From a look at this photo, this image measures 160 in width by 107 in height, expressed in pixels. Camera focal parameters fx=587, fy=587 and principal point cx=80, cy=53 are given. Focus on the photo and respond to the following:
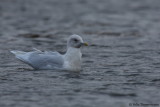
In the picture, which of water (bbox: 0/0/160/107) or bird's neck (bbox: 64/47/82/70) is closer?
water (bbox: 0/0/160/107)

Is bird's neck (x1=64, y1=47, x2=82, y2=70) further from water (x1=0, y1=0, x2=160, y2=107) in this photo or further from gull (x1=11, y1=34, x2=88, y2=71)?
water (x1=0, y1=0, x2=160, y2=107)

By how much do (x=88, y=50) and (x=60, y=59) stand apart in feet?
12.5

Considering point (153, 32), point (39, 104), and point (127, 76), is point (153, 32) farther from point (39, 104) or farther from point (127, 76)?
point (39, 104)

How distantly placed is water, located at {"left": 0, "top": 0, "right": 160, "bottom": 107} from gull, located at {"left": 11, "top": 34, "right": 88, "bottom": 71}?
186mm

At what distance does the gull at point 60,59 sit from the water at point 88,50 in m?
0.19

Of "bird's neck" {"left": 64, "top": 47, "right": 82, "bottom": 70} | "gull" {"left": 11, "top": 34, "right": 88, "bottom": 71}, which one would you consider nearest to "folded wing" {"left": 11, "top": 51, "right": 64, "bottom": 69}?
"gull" {"left": 11, "top": 34, "right": 88, "bottom": 71}

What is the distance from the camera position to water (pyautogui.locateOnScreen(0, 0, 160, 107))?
11203mm

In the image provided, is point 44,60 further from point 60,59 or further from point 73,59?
point 73,59

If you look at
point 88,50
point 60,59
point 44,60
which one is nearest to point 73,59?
point 60,59

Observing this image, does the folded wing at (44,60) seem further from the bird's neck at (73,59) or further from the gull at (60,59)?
the bird's neck at (73,59)

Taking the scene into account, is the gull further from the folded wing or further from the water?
the water

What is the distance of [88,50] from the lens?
682 inches

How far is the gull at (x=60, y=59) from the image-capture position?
44.5ft

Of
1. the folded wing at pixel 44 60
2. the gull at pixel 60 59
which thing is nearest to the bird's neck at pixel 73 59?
the gull at pixel 60 59
